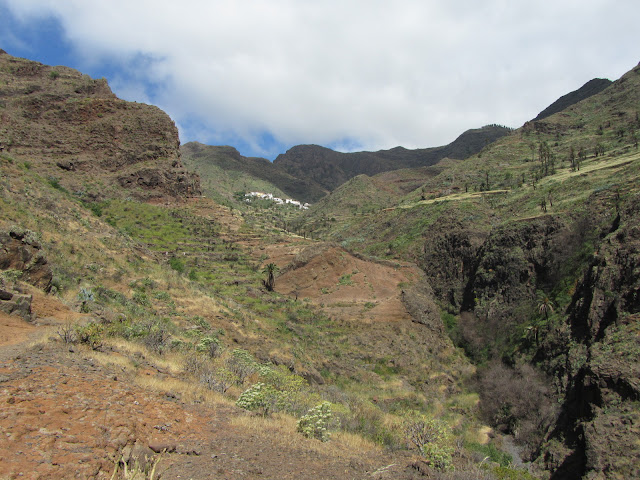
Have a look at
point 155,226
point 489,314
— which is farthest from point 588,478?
point 155,226

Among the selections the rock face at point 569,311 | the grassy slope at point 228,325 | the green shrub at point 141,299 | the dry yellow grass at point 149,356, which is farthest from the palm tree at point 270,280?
the dry yellow grass at point 149,356

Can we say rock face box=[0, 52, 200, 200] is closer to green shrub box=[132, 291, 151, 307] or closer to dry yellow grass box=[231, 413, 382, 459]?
green shrub box=[132, 291, 151, 307]

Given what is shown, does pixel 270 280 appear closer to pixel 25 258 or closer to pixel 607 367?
pixel 25 258

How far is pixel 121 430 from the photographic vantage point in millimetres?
4754

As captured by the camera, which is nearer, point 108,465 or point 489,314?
point 108,465

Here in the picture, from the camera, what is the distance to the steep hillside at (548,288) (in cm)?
1423

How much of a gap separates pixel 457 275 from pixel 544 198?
15.8 m

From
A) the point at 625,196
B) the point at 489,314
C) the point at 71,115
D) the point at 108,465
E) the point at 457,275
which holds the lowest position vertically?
the point at 489,314

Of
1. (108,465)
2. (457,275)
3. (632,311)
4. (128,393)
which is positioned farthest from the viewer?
(457,275)

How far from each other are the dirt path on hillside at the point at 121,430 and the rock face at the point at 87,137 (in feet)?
156

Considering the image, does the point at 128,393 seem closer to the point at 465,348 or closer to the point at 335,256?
the point at 335,256

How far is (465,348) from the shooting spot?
35.8m

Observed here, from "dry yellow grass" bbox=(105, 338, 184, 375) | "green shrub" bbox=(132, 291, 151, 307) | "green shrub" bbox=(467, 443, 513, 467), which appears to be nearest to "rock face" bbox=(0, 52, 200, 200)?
"green shrub" bbox=(132, 291, 151, 307)

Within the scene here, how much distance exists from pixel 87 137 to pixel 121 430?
63.0 metres
